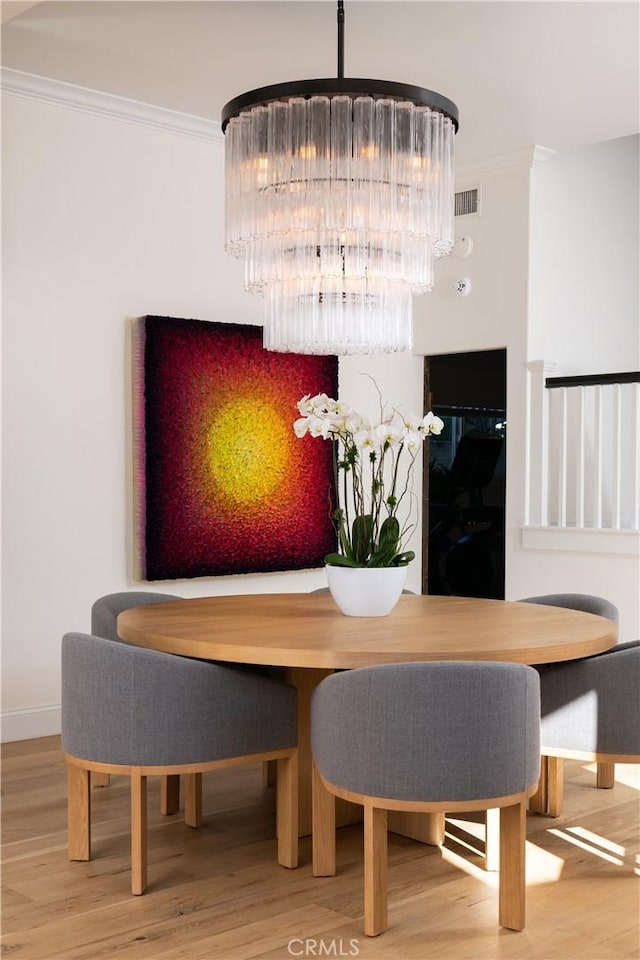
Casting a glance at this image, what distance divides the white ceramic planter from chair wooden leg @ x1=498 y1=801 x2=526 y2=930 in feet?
3.18

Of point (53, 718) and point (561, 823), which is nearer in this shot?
point (561, 823)

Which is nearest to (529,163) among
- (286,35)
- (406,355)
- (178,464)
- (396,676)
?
(406,355)

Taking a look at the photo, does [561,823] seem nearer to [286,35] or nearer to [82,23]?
[286,35]

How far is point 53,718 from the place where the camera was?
4.82 meters

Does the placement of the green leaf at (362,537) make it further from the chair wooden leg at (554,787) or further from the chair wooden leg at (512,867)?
the chair wooden leg at (512,867)

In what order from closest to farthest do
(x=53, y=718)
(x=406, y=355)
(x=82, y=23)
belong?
(x=82, y=23)
(x=53, y=718)
(x=406, y=355)

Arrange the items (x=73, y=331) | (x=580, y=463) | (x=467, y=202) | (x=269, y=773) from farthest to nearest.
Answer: (x=467, y=202) → (x=580, y=463) → (x=73, y=331) → (x=269, y=773)

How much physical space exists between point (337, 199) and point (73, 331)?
2006mm

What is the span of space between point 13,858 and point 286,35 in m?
3.25

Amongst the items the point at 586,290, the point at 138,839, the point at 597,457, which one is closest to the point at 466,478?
the point at 597,457

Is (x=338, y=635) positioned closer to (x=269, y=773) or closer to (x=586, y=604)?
(x=269, y=773)

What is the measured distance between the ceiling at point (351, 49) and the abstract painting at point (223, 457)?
1179 millimetres

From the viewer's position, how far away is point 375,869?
2.56 meters

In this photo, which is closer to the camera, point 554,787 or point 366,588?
point 366,588
